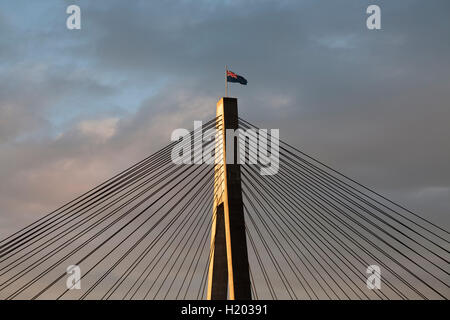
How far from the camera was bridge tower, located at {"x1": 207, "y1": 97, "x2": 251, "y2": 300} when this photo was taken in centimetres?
2577

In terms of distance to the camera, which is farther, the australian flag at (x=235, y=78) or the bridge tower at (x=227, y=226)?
the australian flag at (x=235, y=78)

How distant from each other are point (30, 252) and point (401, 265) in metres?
16.1

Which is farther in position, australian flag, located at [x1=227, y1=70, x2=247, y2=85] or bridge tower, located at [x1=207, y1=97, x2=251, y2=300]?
australian flag, located at [x1=227, y1=70, x2=247, y2=85]

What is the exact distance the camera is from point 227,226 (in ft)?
87.5

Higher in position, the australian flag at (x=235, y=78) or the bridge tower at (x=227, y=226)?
the australian flag at (x=235, y=78)

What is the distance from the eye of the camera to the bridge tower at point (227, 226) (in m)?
25.8

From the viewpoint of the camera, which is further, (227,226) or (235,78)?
(235,78)

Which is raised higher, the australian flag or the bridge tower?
the australian flag

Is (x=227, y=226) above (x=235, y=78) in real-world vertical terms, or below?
below
